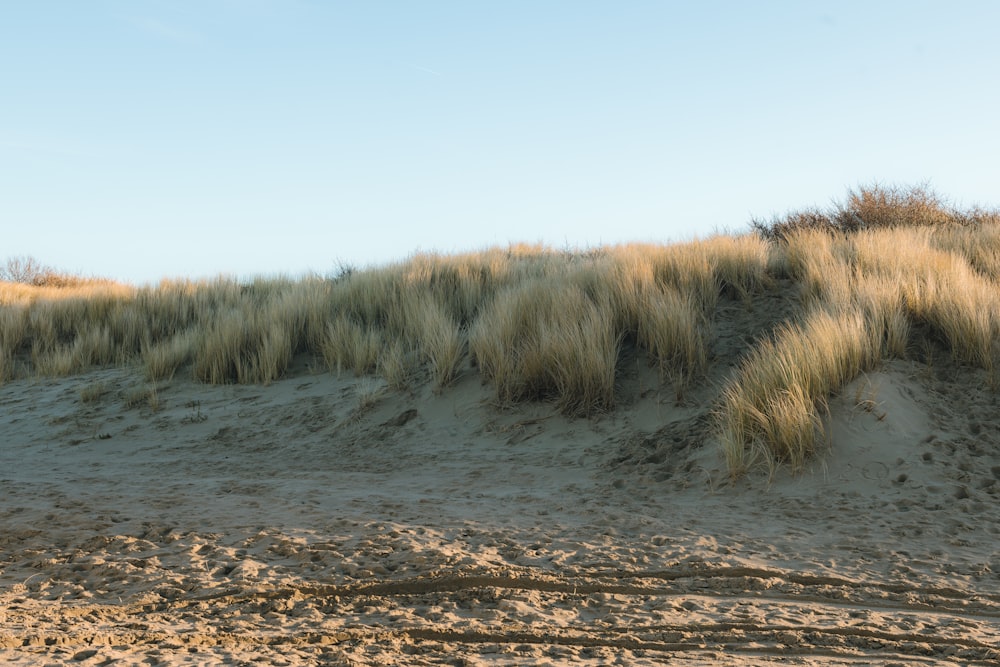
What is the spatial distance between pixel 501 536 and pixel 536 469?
6.24 ft

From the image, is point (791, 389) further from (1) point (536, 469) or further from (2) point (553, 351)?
(2) point (553, 351)

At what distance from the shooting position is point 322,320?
35.7 ft

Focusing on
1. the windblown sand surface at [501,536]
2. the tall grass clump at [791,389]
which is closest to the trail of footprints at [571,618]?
the windblown sand surface at [501,536]

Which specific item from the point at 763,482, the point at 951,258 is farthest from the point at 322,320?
the point at 951,258

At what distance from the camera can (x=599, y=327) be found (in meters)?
8.02

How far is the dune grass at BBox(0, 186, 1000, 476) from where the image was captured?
681 cm

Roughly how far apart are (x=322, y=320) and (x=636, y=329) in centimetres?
435

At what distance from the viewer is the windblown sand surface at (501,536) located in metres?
3.57

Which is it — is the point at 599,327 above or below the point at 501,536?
above

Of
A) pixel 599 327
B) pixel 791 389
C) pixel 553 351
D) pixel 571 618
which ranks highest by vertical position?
pixel 599 327

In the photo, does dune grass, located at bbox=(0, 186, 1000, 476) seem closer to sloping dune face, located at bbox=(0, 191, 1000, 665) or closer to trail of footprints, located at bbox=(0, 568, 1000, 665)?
sloping dune face, located at bbox=(0, 191, 1000, 665)

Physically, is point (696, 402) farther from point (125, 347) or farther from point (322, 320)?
point (125, 347)

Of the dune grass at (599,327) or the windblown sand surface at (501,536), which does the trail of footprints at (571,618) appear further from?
the dune grass at (599,327)

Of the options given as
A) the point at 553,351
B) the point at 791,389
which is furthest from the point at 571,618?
the point at 553,351
